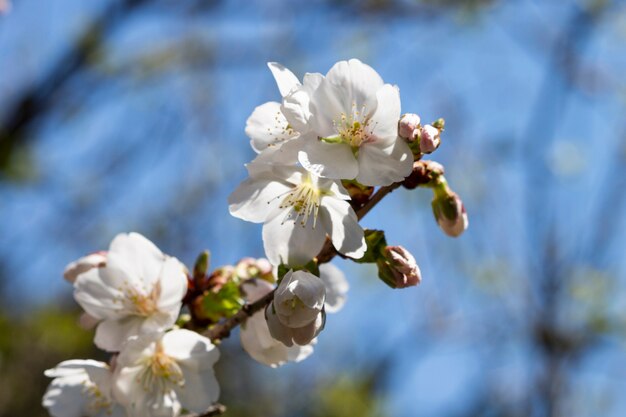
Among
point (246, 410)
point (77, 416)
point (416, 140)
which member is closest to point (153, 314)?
point (77, 416)

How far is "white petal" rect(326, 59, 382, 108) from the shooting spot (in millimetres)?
1292

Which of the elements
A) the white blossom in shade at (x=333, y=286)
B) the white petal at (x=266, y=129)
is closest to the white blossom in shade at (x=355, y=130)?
the white petal at (x=266, y=129)

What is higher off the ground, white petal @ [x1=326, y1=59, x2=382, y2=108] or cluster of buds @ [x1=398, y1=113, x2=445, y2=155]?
white petal @ [x1=326, y1=59, x2=382, y2=108]

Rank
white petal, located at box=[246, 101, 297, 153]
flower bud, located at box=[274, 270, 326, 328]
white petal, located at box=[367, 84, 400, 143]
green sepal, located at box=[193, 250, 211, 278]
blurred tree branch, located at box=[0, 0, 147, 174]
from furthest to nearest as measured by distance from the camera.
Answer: blurred tree branch, located at box=[0, 0, 147, 174] → green sepal, located at box=[193, 250, 211, 278] → white petal, located at box=[246, 101, 297, 153] → white petal, located at box=[367, 84, 400, 143] → flower bud, located at box=[274, 270, 326, 328]

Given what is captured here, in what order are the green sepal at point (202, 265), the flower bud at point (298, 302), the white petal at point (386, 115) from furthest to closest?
the green sepal at point (202, 265), the white petal at point (386, 115), the flower bud at point (298, 302)

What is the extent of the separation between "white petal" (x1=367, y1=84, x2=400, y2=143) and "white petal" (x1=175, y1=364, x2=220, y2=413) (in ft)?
1.77

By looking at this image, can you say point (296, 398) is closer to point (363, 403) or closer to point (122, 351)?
point (363, 403)

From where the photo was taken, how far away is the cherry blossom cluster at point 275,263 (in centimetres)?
122

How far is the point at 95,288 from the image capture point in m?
1.45

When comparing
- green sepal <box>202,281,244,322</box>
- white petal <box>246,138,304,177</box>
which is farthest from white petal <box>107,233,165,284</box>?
white petal <box>246,138,304,177</box>

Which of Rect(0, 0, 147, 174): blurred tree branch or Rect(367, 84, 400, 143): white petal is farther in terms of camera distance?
Rect(0, 0, 147, 174): blurred tree branch

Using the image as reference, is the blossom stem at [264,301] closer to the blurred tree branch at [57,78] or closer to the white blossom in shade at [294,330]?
the white blossom in shade at [294,330]

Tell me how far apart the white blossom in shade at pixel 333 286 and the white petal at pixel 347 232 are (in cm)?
28

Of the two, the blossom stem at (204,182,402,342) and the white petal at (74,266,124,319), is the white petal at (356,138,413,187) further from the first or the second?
the white petal at (74,266,124,319)
